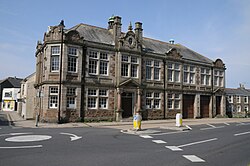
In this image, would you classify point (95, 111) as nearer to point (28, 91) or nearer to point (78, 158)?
point (28, 91)

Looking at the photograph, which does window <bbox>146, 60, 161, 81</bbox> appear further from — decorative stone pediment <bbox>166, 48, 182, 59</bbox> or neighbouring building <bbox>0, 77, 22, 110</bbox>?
neighbouring building <bbox>0, 77, 22, 110</bbox>

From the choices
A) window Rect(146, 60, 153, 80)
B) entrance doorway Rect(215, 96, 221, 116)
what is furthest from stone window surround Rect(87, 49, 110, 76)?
entrance doorway Rect(215, 96, 221, 116)

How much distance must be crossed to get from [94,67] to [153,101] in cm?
832

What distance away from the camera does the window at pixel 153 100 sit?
2737cm

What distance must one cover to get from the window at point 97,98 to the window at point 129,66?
3.11 m

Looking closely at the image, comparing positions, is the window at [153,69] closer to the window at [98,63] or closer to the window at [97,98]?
the window at [98,63]

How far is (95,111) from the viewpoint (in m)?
23.4

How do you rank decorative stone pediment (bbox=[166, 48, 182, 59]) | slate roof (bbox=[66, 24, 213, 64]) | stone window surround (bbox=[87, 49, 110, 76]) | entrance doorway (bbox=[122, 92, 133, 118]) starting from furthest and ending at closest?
decorative stone pediment (bbox=[166, 48, 182, 59]), entrance doorway (bbox=[122, 92, 133, 118]), slate roof (bbox=[66, 24, 213, 64]), stone window surround (bbox=[87, 49, 110, 76])

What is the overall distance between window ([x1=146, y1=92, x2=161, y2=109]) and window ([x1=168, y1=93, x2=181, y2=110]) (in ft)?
5.90

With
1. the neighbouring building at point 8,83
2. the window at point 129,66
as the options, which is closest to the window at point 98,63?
the window at point 129,66

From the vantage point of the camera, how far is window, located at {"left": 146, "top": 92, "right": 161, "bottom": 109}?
27.4 meters

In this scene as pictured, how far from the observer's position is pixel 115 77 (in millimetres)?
25000

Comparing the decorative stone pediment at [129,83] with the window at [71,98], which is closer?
the window at [71,98]

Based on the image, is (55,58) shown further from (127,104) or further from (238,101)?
(238,101)
